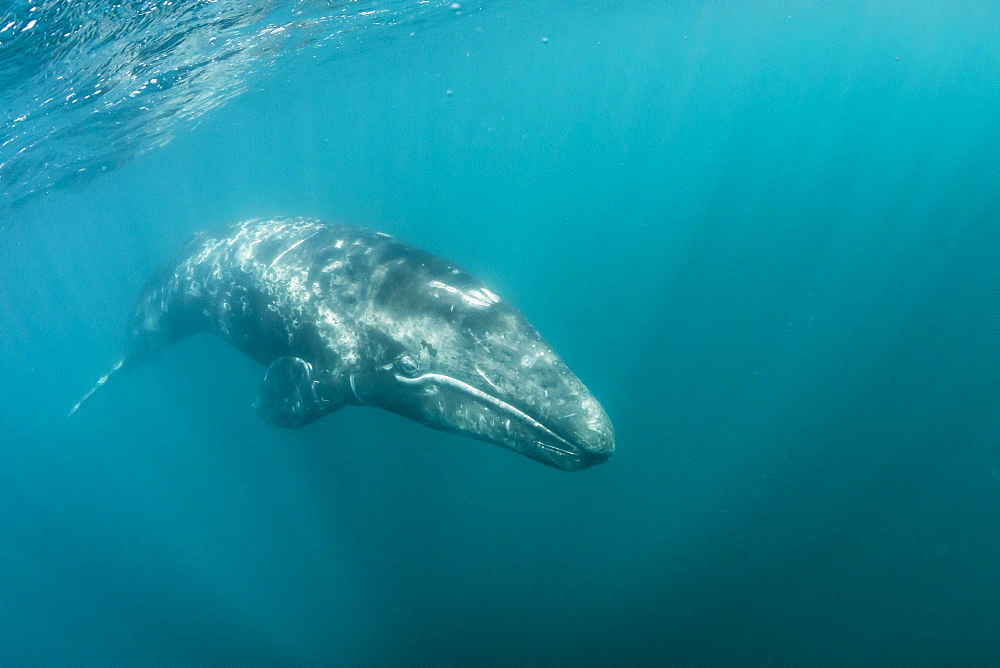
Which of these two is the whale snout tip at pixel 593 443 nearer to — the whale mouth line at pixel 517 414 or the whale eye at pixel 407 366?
the whale mouth line at pixel 517 414

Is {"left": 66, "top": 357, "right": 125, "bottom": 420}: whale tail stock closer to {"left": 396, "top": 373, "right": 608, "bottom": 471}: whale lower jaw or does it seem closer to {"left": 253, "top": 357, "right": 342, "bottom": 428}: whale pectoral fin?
{"left": 253, "top": 357, "right": 342, "bottom": 428}: whale pectoral fin

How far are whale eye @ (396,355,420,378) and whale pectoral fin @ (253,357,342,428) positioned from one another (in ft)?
4.38

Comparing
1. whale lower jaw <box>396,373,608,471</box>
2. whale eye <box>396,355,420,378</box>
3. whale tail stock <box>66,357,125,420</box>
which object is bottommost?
whale tail stock <box>66,357,125,420</box>

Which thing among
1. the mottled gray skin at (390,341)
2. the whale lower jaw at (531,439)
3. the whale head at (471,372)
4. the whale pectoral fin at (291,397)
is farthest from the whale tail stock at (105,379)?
the whale lower jaw at (531,439)

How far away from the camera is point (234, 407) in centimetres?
1750

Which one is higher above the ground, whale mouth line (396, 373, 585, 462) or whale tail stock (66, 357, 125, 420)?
whale mouth line (396, 373, 585, 462)

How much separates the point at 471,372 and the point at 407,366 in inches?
36.0

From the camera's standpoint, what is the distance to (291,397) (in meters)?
7.55

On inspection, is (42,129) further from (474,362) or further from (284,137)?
(284,137)

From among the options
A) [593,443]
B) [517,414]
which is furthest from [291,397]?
[593,443]

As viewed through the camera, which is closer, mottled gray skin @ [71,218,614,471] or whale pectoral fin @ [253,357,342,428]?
mottled gray skin @ [71,218,614,471]

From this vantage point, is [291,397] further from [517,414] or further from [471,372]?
[517,414]

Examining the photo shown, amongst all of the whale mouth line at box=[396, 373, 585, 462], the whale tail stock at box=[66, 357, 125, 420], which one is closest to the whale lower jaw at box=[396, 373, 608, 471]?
the whale mouth line at box=[396, 373, 585, 462]

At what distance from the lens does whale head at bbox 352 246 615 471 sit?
5742 mm
